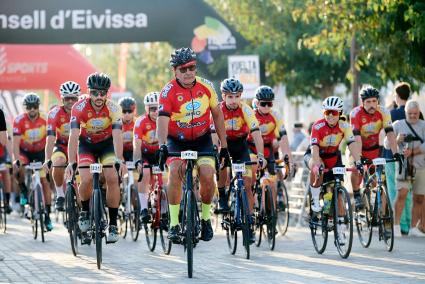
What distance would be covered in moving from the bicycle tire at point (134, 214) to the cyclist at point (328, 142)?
263 cm

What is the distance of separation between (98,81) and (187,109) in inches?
64.5

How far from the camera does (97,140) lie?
14.1 metres

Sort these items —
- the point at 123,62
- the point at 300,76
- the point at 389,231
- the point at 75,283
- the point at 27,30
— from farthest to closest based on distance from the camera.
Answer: the point at 123,62 < the point at 300,76 < the point at 27,30 < the point at 389,231 < the point at 75,283

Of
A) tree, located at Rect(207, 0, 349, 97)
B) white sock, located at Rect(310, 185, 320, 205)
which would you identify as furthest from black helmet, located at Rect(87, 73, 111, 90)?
tree, located at Rect(207, 0, 349, 97)

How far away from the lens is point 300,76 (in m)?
32.7

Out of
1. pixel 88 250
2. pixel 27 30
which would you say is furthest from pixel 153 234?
pixel 27 30

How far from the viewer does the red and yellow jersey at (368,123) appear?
16.4 m

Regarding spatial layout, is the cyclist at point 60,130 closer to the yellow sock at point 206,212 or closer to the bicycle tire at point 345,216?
the bicycle tire at point 345,216

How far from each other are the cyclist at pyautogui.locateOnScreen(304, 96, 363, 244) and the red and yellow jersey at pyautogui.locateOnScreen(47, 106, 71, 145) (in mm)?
3400

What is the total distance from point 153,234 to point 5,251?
1818mm

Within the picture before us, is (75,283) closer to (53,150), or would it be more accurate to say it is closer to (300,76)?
(53,150)

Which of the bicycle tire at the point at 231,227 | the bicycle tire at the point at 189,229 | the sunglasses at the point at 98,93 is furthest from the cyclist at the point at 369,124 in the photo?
the bicycle tire at the point at 189,229

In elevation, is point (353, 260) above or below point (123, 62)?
below

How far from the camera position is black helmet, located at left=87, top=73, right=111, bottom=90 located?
537 inches
